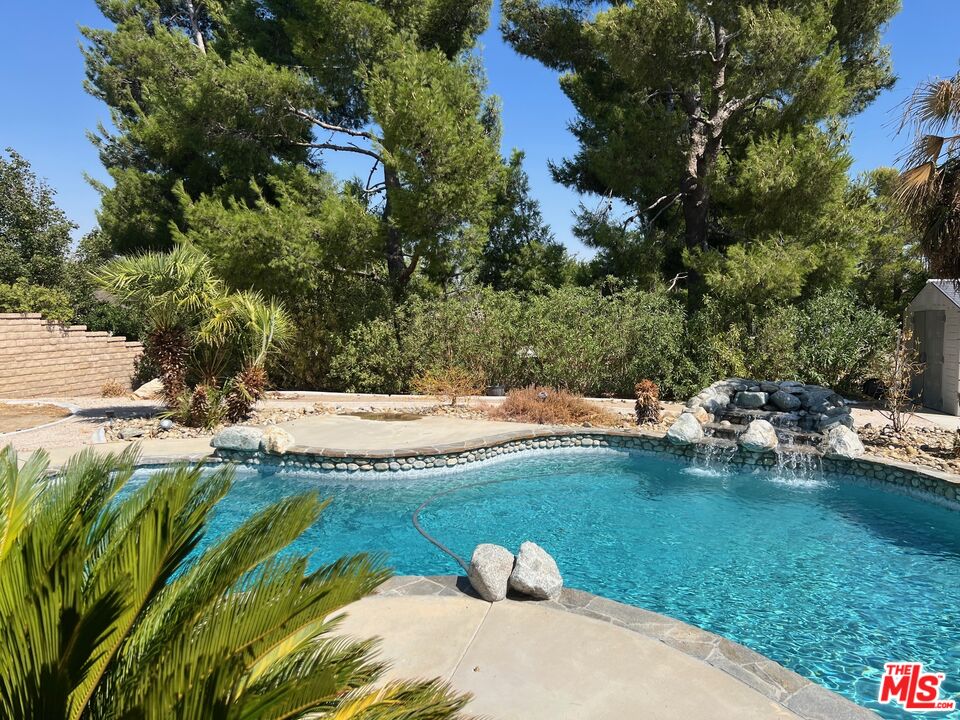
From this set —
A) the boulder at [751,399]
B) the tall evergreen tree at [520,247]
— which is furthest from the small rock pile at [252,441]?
the tall evergreen tree at [520,247]

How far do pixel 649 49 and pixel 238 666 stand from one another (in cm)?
1358

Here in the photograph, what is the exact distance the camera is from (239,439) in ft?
26.7

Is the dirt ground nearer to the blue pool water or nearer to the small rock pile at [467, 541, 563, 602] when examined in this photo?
the blue pool water

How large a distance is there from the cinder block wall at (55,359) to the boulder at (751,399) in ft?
47.9

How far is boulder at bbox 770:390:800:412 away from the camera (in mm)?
9430

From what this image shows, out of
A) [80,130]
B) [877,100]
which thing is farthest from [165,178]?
[877,100]

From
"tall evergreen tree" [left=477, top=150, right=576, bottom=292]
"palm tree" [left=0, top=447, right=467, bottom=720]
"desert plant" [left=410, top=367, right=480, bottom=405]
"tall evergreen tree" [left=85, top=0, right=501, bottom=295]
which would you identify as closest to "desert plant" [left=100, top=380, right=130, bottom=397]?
"tall evergreen tree" [left=85, top=0, right=501, bottom=295]

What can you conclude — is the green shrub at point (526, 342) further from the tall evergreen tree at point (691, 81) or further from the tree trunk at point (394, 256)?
the tall evergreen tree at point (691, 81)

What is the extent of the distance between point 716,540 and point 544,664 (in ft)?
11.3

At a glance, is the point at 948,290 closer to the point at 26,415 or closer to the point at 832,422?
the point at 832,422

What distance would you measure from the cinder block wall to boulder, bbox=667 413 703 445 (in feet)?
44.9

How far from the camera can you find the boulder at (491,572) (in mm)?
3990

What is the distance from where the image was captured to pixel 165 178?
15.9m

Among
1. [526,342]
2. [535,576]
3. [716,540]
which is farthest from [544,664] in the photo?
[526,342]
